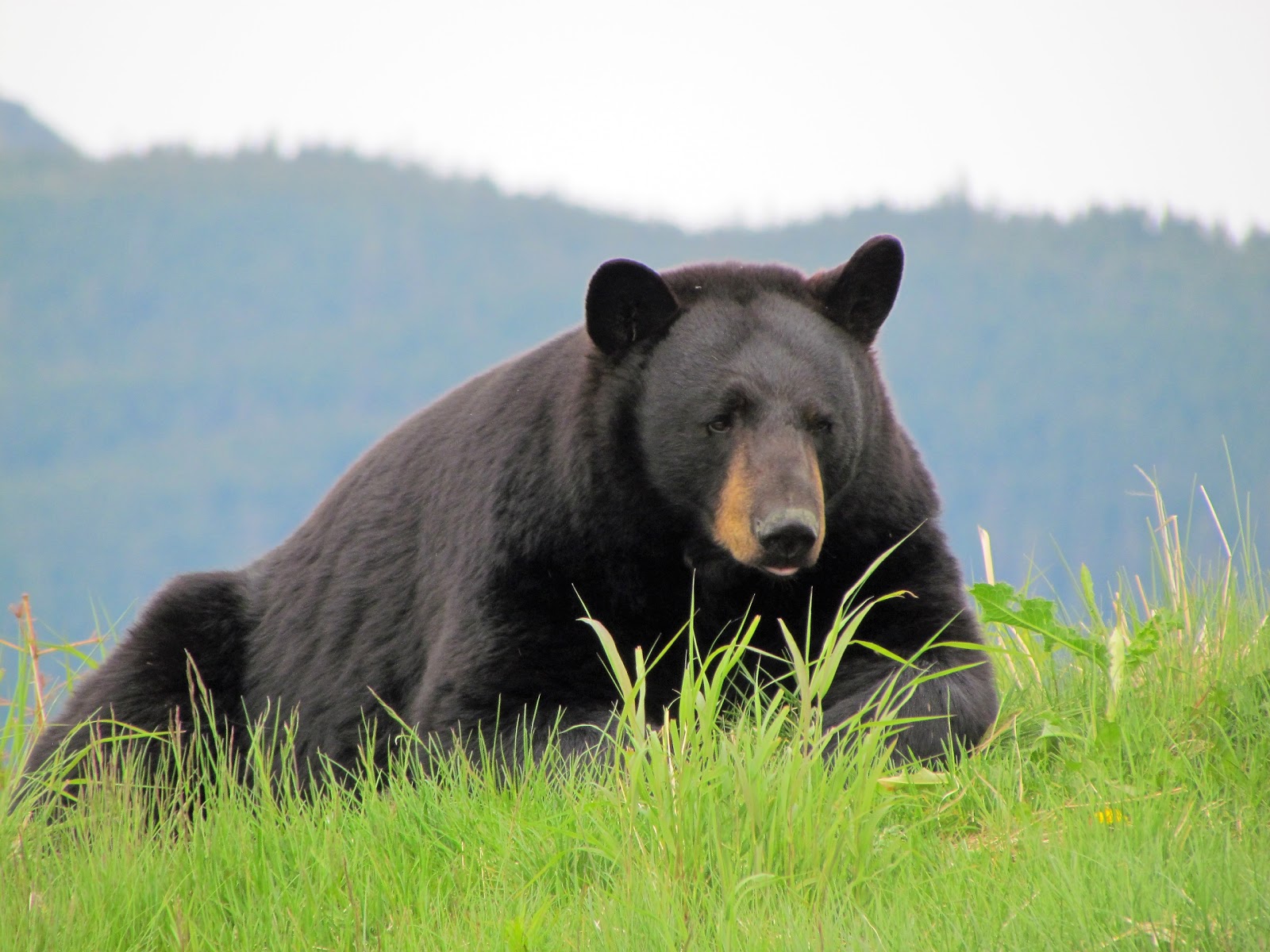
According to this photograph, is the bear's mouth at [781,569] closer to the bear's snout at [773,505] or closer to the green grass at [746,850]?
the bear's snout at [773,505]

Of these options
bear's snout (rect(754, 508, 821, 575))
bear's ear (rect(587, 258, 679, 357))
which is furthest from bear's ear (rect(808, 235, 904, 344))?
bear's snout (rect(754, 508, 821, 575))

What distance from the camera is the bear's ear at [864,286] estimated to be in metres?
4.06

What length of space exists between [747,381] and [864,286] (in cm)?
65

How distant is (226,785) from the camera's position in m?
3.24

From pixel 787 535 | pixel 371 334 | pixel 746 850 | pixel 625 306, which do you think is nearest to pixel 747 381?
pixel 625 306

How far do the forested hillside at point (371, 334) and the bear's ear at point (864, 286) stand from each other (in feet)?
317

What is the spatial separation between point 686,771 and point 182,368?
167m

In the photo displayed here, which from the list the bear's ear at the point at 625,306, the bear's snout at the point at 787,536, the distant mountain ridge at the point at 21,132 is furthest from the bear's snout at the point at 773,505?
the distant mountain ridge at the point at 21,132

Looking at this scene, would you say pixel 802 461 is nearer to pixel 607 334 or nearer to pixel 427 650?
pixel 607 334

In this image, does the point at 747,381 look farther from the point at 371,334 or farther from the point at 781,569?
the point at 371,334

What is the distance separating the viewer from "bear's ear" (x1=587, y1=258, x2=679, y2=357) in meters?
3.82

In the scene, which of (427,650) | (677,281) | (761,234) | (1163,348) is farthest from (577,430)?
(761,234)

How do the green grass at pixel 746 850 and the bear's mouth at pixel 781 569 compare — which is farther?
the bear's mouth at pixel 781 569

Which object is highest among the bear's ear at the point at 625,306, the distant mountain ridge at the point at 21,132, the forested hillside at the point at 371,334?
the distant mountain ridge at the point at 21,132
